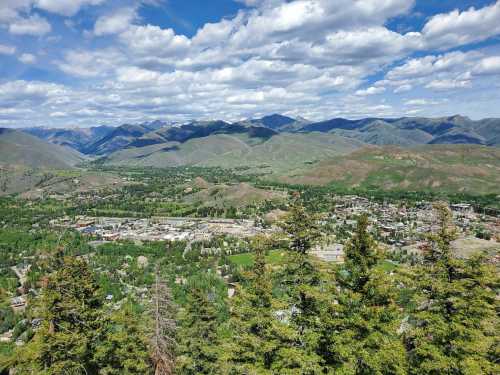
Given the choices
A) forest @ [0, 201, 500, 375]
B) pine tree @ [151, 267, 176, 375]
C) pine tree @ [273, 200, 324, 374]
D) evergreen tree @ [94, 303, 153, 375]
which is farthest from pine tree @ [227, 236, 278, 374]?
evergreen tree @ [94, 303, 153, 375]

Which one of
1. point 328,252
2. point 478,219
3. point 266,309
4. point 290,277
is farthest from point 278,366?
point 478,219

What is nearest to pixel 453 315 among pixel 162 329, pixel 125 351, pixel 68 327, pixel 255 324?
A: pixel 255 324

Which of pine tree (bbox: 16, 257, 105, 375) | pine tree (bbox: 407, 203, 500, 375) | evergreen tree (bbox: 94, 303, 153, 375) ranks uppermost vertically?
pine tree (bbox: 407, 203, 500, 375)

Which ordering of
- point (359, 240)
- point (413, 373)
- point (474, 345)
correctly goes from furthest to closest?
1. point (359, 240)
2. point (413, 373)
3. point (474, 345)

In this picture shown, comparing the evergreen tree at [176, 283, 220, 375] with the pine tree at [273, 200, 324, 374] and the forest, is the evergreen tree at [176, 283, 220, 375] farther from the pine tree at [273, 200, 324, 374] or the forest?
the pine tree at [273, 200, 324, 374]

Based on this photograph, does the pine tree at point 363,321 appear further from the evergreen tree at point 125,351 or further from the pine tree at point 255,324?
the evergreen tree at point 125,351

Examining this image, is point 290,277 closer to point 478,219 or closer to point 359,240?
point 359,240

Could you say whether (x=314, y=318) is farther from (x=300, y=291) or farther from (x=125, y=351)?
(x=125, y=351)

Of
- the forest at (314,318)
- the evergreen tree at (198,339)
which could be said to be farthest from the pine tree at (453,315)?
the evergreen tree at (198,339)
